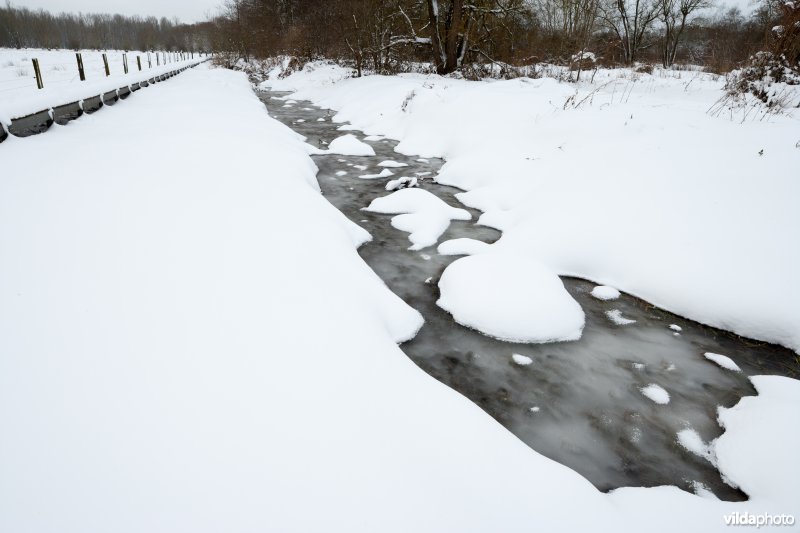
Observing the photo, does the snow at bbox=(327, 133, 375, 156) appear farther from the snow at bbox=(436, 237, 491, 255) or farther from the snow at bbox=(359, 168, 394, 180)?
the snow at bbox=(436, 237, 491, 255)

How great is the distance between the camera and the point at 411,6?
1486 cm

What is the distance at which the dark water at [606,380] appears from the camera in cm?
209

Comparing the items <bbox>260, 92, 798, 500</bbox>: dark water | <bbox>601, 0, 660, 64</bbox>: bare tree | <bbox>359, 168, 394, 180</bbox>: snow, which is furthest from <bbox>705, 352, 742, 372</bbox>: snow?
<bbox>601, 0, 660, 64</bbox>: bare tree

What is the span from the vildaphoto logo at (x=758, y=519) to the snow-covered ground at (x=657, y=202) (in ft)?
5.96

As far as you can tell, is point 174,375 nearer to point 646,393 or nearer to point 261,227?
point 261,227

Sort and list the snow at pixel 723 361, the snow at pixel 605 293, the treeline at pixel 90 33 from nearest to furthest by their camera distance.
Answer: the snow at pixel 723 361, the snow at pixel 605 293, the treeline at pixel 90 33

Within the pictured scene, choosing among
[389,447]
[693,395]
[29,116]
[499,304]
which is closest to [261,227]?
[499,304]

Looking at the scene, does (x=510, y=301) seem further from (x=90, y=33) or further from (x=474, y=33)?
(x=90, y=33)

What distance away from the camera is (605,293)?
3.57 metres

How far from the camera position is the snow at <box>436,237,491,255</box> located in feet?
14.0

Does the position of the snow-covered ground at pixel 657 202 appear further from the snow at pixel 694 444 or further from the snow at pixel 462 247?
the snow at pixel 694 444

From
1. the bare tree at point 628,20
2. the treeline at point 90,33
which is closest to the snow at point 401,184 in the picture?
the bare tree at point 628,20

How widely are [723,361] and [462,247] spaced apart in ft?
7.92

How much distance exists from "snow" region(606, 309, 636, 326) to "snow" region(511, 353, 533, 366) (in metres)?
0.97
